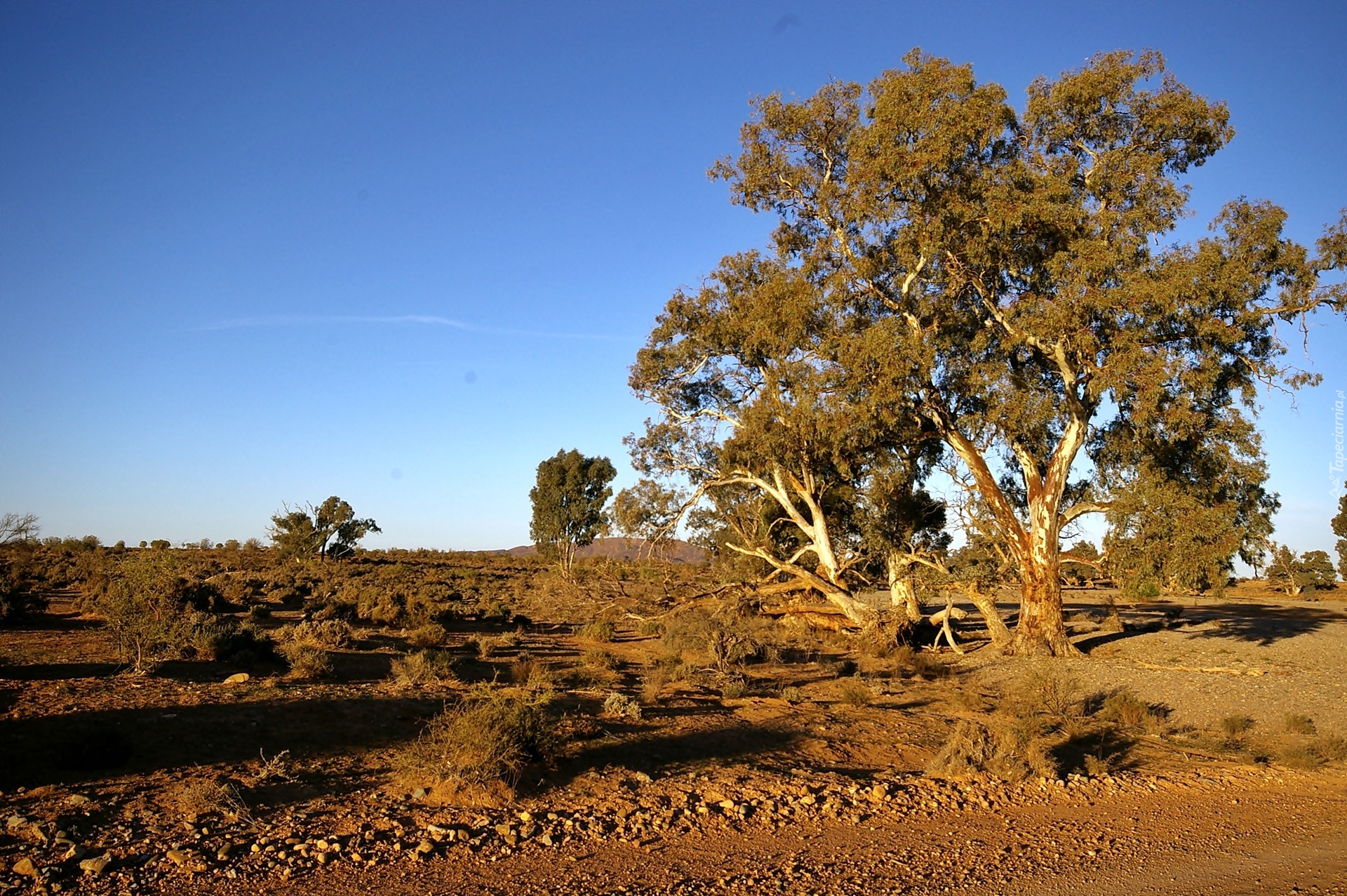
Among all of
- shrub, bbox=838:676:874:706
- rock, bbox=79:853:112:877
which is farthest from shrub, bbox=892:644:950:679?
rock, bbox=79:853:112:877

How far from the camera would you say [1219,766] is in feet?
35.0

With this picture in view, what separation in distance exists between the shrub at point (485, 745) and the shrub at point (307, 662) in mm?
4575

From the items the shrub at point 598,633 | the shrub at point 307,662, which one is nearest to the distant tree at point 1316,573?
the shrub at point 598,633

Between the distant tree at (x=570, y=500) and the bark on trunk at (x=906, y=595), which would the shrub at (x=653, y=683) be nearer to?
the bark on trunk at (x=906, y=595)

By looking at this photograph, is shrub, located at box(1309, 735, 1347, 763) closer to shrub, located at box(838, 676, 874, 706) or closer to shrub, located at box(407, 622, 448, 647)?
shrub, located at box(838, 676, 874, 706)

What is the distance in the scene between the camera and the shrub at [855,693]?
13719 millimetres

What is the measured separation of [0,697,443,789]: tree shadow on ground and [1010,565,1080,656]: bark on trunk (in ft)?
46.1

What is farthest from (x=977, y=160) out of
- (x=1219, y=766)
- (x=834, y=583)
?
(x=1219, y=766)

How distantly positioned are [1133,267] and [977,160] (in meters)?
4.42

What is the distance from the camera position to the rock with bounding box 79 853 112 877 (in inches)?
217

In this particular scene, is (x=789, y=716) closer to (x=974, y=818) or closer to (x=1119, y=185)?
(x=974, y=818)

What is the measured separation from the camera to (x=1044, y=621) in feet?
63.2

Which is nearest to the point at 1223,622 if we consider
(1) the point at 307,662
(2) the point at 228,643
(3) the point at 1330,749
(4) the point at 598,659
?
(3) the point at 1330,749

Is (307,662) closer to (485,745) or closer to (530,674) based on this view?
(530,674)
